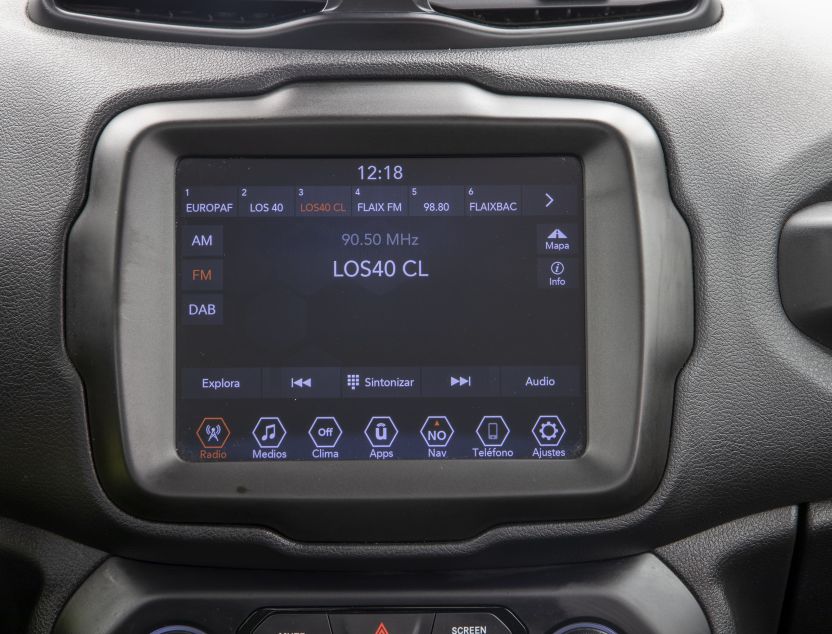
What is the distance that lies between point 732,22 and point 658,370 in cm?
47

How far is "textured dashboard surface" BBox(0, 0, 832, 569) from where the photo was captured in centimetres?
107

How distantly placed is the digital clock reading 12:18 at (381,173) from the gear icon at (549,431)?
35cm

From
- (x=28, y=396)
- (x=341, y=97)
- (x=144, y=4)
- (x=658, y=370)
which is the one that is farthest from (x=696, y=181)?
(x=28, y=396)

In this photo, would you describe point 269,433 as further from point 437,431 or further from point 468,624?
point 468,624

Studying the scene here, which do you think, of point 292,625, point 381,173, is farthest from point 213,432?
point 381,173

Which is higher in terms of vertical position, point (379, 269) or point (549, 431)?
point (379, 269)

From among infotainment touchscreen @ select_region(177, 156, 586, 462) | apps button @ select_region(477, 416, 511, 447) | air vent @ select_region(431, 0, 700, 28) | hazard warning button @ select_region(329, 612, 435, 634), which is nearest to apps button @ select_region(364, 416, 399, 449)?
infotainment touchscreen @ select_region(177, 156, 586, 462)

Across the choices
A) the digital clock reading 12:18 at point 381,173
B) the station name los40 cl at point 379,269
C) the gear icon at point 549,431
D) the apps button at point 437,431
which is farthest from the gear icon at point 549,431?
the digital clock reading 12:18 at point 381,173

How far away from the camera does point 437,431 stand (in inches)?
42.4

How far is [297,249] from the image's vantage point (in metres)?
1.08

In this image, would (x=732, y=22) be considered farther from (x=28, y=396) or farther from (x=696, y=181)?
(x=28, y=396)

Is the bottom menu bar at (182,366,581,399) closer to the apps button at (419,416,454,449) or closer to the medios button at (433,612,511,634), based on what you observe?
the apps button at (419,416,454,449)

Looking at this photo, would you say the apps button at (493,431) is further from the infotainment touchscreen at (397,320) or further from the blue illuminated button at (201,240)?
the blue illuminated button at (201,240)

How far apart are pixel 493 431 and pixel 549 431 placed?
0.22 ft
